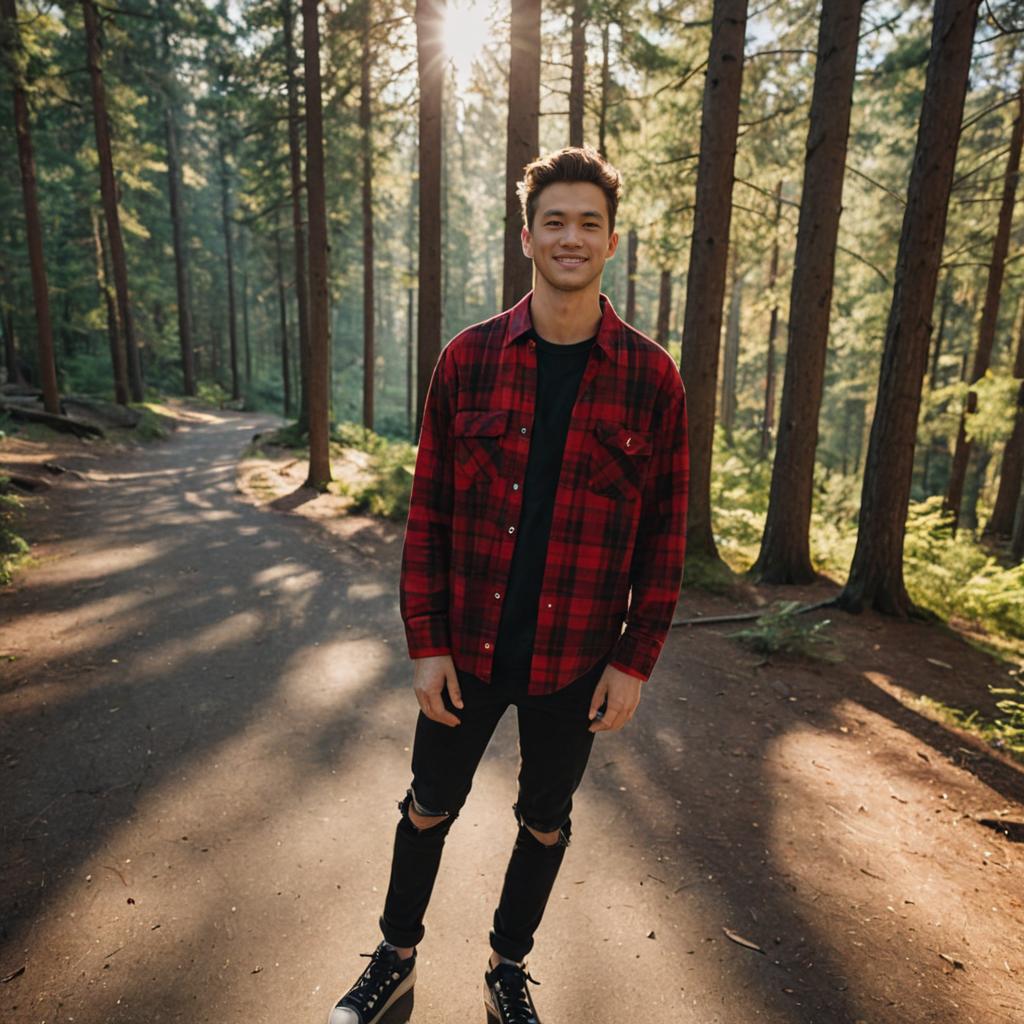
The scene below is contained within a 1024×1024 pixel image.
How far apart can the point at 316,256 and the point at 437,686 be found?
13.1m

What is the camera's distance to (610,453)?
2148 millimetres

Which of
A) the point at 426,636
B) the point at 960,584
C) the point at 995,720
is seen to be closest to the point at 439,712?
the point at 426,636

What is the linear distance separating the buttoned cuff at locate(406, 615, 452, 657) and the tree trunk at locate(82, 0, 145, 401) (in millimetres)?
21792

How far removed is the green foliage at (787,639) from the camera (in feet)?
21.7

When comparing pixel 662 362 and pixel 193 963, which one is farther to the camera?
pixel 193 963

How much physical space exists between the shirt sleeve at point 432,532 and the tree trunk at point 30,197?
19.0 metres

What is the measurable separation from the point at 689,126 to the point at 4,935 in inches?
588

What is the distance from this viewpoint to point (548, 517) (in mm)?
2195

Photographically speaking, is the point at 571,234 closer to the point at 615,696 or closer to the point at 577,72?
the point at 615,696

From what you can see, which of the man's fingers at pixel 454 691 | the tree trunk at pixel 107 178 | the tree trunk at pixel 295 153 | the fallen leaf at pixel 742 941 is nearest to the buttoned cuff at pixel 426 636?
the man's fingers at pixel 454 691

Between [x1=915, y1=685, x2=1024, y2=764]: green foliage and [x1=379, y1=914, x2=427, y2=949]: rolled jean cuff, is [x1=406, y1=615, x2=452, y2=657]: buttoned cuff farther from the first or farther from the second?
[x1=915, y1=685, x2=1024, y2=764]: green foliage

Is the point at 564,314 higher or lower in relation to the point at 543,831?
higher

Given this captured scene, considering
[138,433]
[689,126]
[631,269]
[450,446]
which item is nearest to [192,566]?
[450,446]

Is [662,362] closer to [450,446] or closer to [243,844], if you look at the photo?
[450,446]
